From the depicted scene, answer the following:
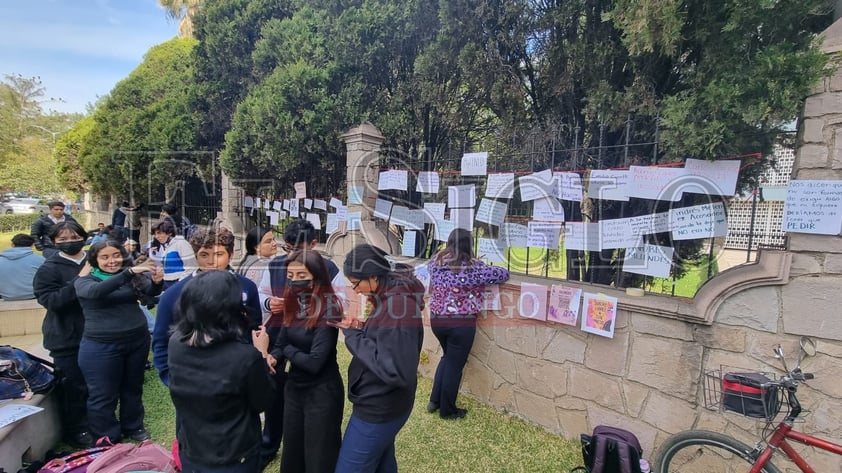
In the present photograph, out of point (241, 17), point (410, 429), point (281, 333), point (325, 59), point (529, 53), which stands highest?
point (241, 17)

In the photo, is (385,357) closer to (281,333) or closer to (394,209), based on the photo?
(281,333)

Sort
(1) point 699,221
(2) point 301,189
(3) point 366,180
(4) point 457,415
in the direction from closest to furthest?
(1) point 699,221 < (4) point 457,415 < (3) point 366,180 < (2) point 301,189

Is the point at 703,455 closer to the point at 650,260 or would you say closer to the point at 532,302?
the point at 650,260

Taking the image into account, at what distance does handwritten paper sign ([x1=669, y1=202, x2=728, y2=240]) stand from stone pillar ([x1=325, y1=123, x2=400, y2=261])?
3.27 m

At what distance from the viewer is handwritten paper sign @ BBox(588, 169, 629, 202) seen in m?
3.19

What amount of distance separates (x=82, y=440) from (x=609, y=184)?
4.79 meters

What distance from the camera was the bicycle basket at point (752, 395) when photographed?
2.17 meters

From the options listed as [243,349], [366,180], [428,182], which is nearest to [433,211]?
[428,182]

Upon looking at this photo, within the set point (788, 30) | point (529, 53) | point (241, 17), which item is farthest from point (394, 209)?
point (241, 17)

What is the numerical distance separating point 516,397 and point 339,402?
2.11m

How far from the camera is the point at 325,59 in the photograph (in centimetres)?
588

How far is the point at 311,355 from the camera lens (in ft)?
7.18

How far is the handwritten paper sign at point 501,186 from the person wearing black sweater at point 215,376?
9.27 feet

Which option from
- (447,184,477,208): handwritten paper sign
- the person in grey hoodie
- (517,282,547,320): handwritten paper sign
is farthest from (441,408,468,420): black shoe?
the person in grey hoodie
